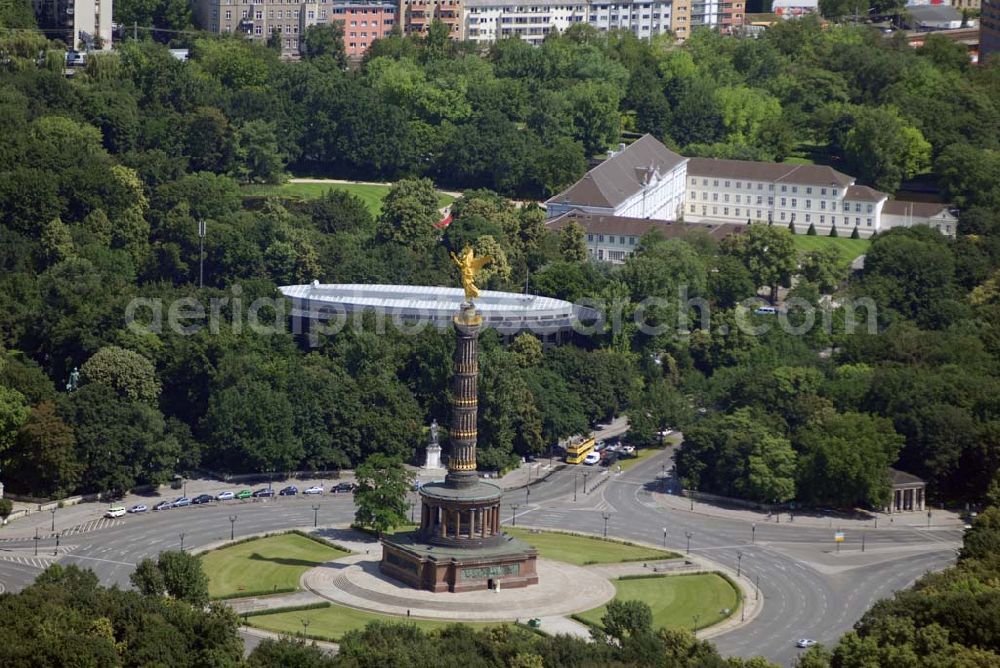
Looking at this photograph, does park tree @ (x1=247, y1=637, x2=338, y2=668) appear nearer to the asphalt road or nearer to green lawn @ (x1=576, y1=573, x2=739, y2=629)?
green lawn @ (x1=576, y1=573, x2=739, y2=629)

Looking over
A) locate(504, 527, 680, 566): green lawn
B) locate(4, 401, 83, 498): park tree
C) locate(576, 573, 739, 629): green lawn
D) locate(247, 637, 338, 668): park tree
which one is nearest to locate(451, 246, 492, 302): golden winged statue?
locate(504, 527, 680, 566): green lawn

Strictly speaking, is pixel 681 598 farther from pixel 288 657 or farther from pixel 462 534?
pixel 288 657

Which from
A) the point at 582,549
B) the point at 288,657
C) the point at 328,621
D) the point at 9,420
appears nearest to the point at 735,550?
the point at 582,549

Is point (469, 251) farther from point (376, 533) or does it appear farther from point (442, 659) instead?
point (442, 659)

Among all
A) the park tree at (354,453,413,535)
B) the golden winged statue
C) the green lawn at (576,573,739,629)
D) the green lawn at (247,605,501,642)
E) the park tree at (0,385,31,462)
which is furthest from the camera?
the park tree at (0,385,31,462)

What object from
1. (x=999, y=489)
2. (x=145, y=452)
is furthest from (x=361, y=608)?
(x=999, y=489)
